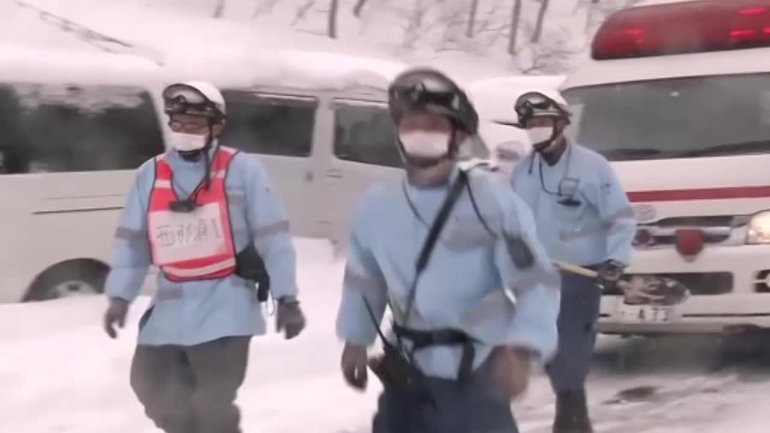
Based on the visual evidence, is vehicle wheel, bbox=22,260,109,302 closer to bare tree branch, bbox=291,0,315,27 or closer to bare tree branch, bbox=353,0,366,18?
bare tree branch, bbox=291,0,315,27

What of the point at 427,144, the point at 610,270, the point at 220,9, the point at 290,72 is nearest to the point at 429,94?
the point at 427,144

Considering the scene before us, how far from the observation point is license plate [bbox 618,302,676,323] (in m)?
7.41

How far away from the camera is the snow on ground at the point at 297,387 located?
6.81 m

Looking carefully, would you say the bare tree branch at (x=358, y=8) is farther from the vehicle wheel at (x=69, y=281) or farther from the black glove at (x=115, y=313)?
the black glove at (x=115, y=313)

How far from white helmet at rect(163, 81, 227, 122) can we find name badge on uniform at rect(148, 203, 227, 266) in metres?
0.32

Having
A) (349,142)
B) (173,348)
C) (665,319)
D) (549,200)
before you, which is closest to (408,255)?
(173,348)

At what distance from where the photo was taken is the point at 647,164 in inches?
303

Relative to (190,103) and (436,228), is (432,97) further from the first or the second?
(190,103)

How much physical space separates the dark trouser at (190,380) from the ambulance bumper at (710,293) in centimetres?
309

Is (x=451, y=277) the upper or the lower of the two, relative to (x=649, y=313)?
upper

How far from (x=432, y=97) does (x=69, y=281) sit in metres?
6.44

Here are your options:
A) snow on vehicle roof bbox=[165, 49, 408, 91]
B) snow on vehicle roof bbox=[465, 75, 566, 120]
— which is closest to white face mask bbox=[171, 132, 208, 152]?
snow on vehicle roof bbox=[165, 49, 408, 91]

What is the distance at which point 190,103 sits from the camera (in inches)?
191

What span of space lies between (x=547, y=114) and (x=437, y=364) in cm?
242
